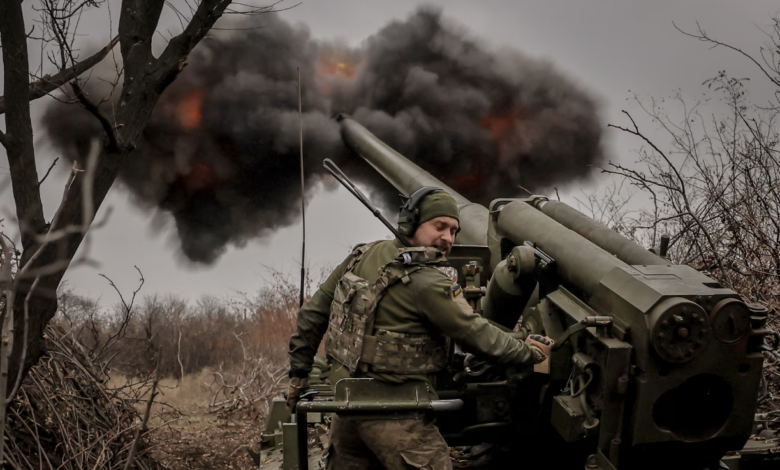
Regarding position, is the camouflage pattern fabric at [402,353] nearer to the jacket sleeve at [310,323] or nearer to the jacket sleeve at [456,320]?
the jacket sleeve at [456,320]

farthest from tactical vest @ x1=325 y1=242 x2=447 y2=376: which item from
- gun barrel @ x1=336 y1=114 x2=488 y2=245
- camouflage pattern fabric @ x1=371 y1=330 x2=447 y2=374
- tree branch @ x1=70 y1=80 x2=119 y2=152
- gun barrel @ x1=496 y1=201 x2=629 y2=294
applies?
gun barrel @ x1=336 y1=114 x2=488 y2=245

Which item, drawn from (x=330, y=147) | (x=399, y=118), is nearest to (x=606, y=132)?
(x=399, y=118)

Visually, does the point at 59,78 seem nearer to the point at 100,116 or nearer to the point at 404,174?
the point at 100,116

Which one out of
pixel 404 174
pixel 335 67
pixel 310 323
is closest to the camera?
pixel 310 323

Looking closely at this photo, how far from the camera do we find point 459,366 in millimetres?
3662

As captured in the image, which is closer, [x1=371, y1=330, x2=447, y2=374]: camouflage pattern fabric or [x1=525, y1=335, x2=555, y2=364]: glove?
[x1=371, y1=330, x2=447, y2=374]: camouflage pattern fabric

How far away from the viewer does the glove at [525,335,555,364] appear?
10.5ft

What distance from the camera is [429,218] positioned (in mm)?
3121

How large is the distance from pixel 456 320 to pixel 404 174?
3.54 metres

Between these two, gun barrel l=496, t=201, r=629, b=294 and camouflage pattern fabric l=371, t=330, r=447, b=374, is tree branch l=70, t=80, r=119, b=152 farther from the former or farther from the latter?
gun barrel l=496, t=201, r=629, b=294

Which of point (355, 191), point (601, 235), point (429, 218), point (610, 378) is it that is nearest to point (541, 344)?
point (610, 378)

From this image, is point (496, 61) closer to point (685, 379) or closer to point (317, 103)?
point (317, 103)

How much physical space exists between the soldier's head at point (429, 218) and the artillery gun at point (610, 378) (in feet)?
2.17

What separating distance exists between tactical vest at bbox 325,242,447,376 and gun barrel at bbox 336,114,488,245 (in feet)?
7.19
